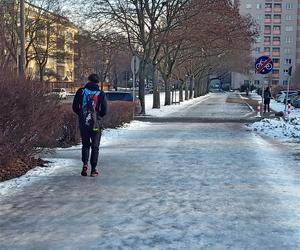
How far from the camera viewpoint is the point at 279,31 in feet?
490

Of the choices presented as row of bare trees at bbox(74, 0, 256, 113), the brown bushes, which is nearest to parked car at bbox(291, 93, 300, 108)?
row of bare trees at bbox(74, 0, 256, 113)

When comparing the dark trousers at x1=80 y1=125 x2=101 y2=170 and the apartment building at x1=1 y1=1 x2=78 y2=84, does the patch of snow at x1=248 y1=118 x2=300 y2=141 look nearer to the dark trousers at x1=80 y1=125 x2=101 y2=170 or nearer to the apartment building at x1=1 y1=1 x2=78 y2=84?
the dark trousers at x1=80 y1=125 x2=101 y2=170

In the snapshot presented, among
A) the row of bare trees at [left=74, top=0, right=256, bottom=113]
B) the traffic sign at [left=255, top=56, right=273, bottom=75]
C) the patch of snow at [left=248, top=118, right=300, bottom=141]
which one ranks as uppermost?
the row of bare trees at [left=74, top=0, right=256, bottom=113]

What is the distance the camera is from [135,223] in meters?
6.09

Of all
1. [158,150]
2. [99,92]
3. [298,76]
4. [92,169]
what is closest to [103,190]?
[92,169]

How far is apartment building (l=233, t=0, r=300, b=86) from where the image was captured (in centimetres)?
14662

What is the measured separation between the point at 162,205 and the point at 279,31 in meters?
150

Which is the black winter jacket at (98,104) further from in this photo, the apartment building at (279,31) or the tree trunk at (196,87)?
the apartment building at (279,31)

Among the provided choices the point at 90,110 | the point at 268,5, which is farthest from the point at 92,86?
the point at 268,5

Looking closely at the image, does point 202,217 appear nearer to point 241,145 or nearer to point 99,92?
point 99,92

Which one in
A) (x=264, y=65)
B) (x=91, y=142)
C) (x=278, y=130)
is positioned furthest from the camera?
(x=264, y=65)

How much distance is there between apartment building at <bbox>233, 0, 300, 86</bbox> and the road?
138 meters

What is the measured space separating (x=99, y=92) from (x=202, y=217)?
3494mm

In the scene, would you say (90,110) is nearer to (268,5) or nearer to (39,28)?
(39,28)
